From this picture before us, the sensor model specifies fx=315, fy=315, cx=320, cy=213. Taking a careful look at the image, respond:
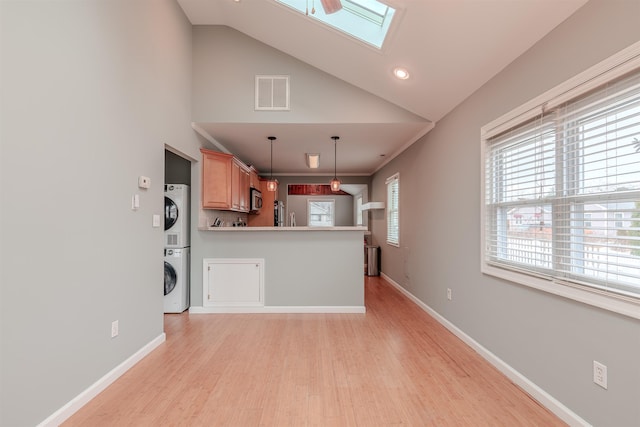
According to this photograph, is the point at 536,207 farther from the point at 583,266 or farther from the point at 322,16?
the point at 322,16

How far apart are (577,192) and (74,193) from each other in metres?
3.10

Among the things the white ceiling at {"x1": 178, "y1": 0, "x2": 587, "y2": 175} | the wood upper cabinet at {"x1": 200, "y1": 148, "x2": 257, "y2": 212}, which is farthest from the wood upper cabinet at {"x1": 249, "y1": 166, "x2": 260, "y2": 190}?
the wood upper cabinet at {"x1": 200, "y1": 148, "x2": 257, "y2": 212}

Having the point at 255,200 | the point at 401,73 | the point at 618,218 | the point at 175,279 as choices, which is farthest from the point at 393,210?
the point at 618,218

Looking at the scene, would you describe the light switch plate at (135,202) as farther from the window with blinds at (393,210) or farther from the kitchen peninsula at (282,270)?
the window with blinds at (393,210)

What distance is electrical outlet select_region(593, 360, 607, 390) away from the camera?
Result: 5.48 feet

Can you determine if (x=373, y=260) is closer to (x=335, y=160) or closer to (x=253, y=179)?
(x=335, y=160)

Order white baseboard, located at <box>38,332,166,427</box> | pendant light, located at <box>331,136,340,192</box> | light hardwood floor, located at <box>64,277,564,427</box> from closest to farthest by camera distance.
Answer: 1. white baseboard, located at <box>38,332,166,427</box>
2. light hardwood floor, located at <box>64,277,564,427</box>
3. pendant light, located at <box>331,136,340,192</box>

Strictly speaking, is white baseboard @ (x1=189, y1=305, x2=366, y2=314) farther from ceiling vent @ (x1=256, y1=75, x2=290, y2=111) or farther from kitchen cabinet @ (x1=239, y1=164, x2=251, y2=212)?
ceiling vent @ (x1=256, y1=75, x2=290, y2=111)

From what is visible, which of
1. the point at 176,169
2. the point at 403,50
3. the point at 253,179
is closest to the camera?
the point at 403,50

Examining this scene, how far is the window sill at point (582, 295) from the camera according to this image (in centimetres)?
154

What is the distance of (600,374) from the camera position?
1695mm

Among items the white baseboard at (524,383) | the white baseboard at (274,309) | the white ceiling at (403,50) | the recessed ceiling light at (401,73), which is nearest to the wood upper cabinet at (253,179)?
the white ceiling at (403,50)

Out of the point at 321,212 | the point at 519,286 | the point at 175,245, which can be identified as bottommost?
the point at 519,286

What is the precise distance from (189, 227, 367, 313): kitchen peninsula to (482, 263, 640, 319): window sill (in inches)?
78.6
